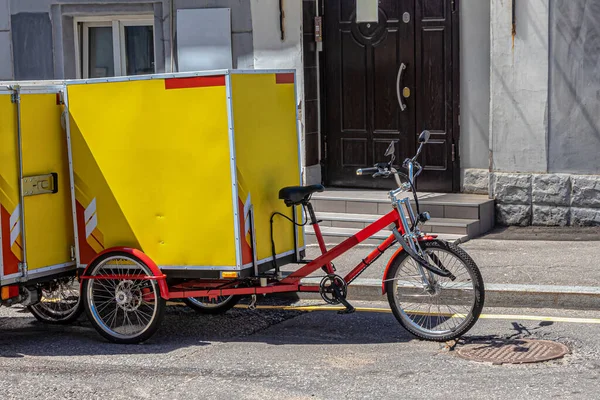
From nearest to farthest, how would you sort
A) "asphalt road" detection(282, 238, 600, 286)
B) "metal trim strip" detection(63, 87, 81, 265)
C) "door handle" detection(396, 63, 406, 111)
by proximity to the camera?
"metal trim strip" detection(63, 87, 81, 265) → "asphalt road" detection(282, 238, 600, 286) → "door handle" detection(396, 63, 406, 111)

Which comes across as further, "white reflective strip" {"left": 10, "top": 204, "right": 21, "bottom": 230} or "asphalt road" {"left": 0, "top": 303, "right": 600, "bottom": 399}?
"white reflective strip" {"left": 10, "top": 204, "right": 21, "bottom": 230}

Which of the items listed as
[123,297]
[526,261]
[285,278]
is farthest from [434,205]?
[123,297]

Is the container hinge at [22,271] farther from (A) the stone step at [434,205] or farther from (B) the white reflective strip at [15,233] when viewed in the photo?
(A) the stone step at [434,205]

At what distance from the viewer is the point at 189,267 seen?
7.50 m

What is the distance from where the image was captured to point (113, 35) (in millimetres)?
13820

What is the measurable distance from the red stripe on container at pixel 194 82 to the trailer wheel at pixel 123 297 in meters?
1.31

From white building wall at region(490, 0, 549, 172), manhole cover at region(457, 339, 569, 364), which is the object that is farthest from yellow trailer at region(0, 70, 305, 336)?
white building wall at region(490, 0, 549, 172)

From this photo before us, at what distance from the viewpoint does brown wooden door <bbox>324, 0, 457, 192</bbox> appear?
12.0 meters

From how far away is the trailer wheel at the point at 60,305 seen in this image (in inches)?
322

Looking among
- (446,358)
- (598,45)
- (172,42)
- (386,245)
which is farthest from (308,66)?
(446,358)

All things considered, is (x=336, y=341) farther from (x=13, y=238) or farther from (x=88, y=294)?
(x=13, y=238)

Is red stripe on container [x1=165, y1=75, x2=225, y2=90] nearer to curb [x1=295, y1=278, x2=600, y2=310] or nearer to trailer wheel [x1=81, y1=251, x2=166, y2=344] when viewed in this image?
trailer wheel [x1=81, y1=251, x2=166, y2=344]

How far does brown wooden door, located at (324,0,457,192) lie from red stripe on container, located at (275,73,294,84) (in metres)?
4.30

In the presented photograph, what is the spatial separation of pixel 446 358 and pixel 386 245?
3.31ft
